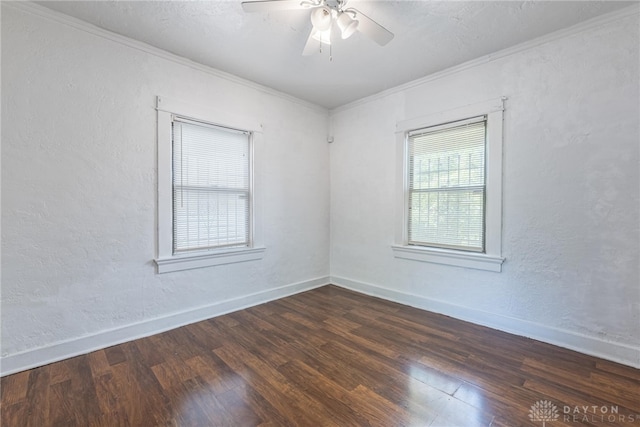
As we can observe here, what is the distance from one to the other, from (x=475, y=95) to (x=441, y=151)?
63 cm

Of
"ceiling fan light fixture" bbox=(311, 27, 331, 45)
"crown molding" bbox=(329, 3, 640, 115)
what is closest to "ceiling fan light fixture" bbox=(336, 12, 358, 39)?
"ceiling fan light fixture" bbox=(311, 27, 331, 45)

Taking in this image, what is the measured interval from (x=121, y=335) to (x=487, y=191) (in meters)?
3.68

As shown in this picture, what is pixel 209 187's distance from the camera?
304cm

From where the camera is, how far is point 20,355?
204cm

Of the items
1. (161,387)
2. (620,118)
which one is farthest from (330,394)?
(620,118)

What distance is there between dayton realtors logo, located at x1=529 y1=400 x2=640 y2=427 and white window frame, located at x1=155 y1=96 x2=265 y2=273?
9.20 feet

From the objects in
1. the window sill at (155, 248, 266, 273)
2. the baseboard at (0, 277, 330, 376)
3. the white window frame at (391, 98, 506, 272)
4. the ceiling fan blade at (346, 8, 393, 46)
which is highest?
the ceiling fan blade at (346, 8, 393, 46)

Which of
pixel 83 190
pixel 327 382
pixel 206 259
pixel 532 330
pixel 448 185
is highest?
pixel 448 185

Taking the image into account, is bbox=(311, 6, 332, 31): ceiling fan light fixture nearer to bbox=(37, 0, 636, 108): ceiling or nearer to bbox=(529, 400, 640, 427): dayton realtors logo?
bbox=(37, 0, 636, 108): ceiling

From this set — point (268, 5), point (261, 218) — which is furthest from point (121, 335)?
point (268, 5)

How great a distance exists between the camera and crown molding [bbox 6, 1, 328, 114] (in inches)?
81.1

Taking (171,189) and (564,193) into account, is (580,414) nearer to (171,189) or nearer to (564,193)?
(564,193)

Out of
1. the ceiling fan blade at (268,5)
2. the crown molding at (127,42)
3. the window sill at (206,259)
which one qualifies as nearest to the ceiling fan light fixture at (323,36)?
the ceiling fan blade at (268,5)

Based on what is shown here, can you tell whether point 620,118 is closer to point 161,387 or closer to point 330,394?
point 330,394
